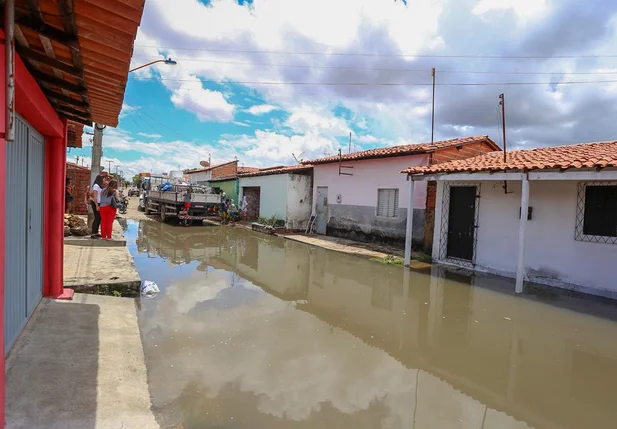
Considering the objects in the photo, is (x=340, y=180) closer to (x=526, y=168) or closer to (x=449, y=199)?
(x=449, y=199)

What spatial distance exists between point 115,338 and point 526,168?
294 inches

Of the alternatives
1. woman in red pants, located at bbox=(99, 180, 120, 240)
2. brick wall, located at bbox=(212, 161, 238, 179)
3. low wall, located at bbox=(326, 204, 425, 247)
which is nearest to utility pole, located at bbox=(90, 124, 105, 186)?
woman in red pants, located at bbox=(99, 180, 120, 240)

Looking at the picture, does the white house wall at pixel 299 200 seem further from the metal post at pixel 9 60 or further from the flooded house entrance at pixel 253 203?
the metal post at pixel 9 60

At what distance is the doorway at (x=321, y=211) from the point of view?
15781mm

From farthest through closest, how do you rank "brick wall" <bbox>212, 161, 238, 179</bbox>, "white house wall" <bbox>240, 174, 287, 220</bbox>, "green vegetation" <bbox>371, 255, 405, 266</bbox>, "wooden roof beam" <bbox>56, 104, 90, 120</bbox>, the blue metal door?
"brick wall" <bbox>212, 161, 238, 179</bbox> → "white house wall" <bbox>240, 174, 287, 220</bbox> → "green vegetation" <bbox>371, 255, 405, 266</bbox> → "wooden roof beam" <bbox>56, 104, 90, 120</bbox> → the blue metal door

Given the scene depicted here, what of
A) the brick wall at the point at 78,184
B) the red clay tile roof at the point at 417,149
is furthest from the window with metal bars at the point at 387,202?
the brick wall at the point at 78,184

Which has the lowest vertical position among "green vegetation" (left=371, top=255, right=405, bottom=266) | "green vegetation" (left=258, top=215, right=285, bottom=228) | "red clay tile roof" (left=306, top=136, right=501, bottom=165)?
"green vegetation" (left=371, top=255, right=405, bottom=266)

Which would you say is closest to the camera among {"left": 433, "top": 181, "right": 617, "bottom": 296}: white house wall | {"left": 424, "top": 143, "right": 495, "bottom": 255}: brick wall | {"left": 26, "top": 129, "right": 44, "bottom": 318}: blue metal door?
{"left": 26, "top": 129, "right": 44, "bottom": 318}: blue metal door

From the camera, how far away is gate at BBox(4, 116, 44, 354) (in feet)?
10.5

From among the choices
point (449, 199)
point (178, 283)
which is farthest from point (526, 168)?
point (178, 283)

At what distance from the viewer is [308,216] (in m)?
17.2

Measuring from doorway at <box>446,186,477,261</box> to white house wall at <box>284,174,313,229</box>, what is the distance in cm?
784

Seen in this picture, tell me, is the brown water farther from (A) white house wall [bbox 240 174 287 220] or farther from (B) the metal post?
(A) white house wall [bbox 240 174 287 220]

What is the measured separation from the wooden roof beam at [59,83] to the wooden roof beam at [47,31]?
A: 3.28 feet
